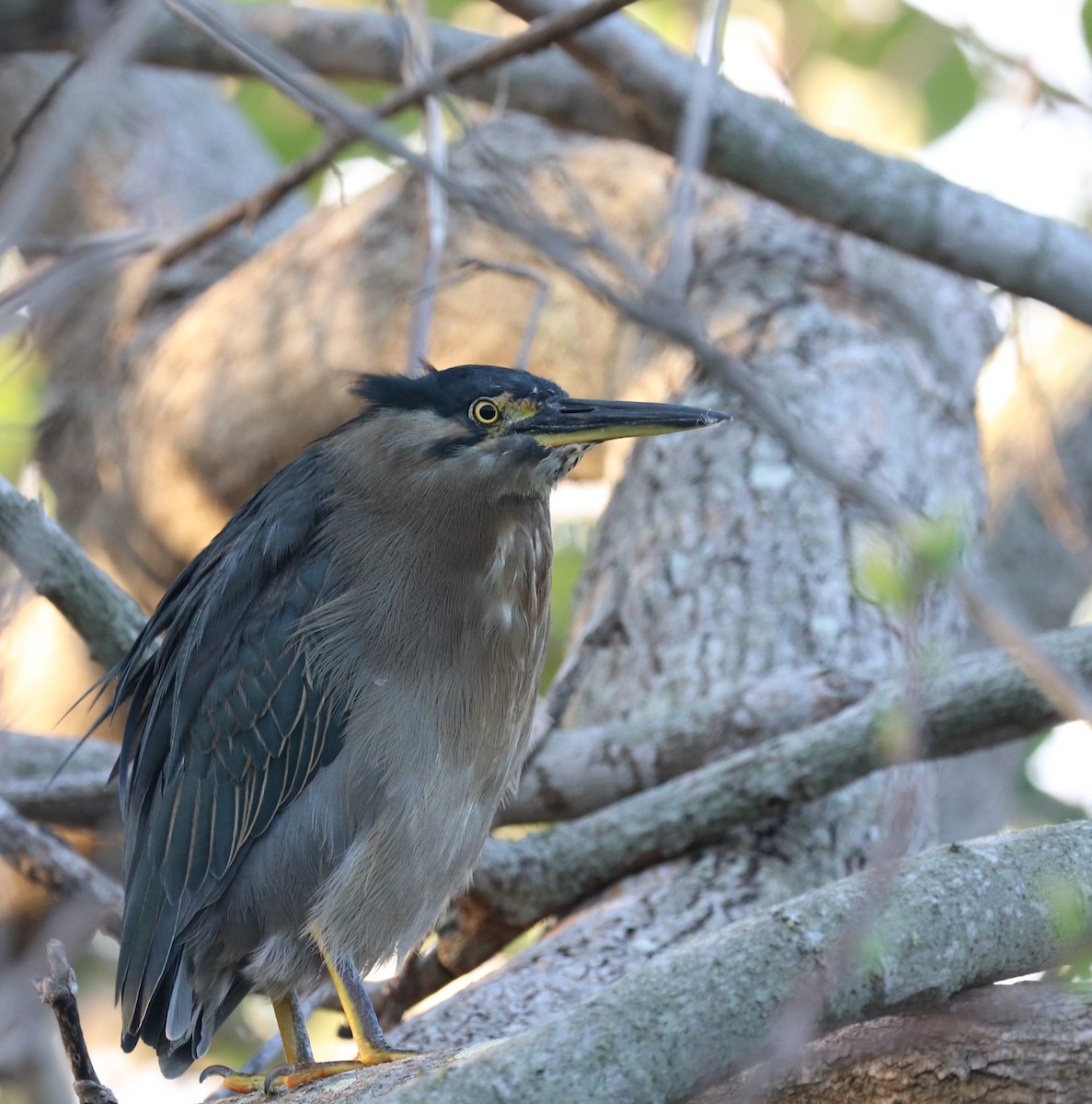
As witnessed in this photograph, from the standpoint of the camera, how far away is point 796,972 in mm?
1813

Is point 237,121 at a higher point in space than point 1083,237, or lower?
higher

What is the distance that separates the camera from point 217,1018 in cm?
306

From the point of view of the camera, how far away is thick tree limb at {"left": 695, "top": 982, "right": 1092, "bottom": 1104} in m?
1.84

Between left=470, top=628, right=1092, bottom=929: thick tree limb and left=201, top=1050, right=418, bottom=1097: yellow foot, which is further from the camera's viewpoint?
left=470, top=628, right=1092, bottom=929: thick tree limb

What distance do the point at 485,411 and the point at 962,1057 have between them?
1.60 m

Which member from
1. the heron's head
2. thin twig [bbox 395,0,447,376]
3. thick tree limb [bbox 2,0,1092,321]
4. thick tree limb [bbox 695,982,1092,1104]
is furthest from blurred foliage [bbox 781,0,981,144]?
thick tree limb [bbox 695,982,1092,1104]

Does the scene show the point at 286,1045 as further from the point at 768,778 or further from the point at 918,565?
the point at 918,565

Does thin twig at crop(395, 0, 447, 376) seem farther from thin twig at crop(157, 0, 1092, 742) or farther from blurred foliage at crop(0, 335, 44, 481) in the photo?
thin twig at crop(157, 0, 1092, 742)

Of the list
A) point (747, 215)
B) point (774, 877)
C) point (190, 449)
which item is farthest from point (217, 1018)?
point (747, 215)

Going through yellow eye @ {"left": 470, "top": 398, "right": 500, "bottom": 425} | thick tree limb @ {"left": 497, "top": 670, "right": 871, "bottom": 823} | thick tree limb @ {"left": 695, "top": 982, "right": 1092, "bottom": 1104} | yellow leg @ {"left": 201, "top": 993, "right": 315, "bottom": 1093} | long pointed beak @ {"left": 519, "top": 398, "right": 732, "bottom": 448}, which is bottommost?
thick tree limb @ {"left": 695, "top": 982, "right": 1092, "bottom": 1104}

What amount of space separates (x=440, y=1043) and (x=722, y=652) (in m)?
1.39

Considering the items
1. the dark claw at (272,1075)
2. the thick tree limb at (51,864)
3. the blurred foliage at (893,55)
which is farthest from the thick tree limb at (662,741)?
the blurred foliage at (893,55)

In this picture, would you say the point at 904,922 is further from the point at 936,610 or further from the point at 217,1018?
the point at 936,610

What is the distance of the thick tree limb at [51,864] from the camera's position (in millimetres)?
3232
